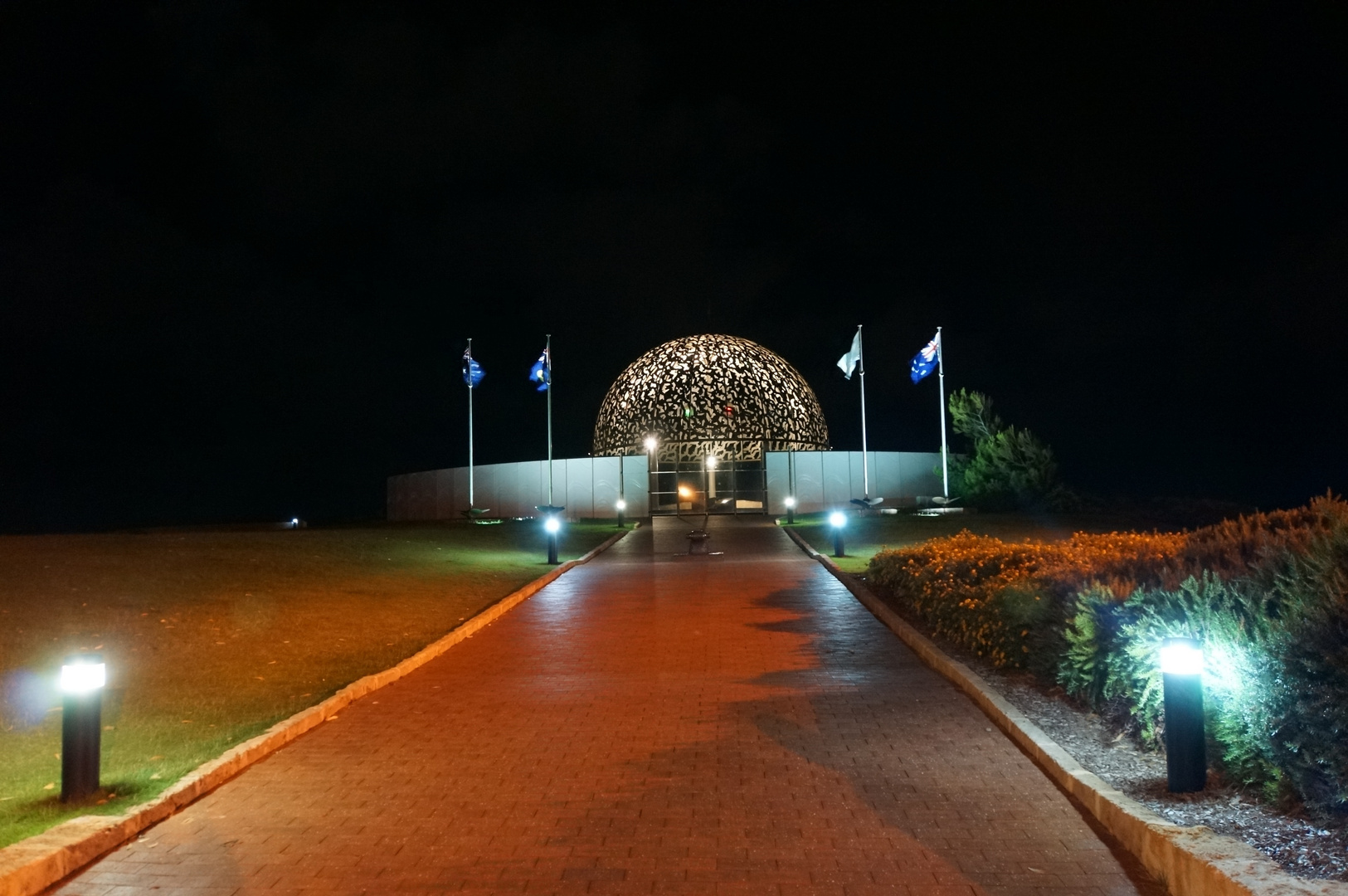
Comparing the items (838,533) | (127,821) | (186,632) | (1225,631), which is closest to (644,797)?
(127,821)

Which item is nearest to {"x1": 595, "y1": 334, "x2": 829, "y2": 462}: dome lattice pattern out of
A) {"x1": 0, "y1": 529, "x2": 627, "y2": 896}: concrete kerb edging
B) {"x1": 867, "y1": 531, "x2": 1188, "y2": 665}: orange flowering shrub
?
{"x1": 867, "y1": 531, "x2": 1188, "y2": 665}: orange flowering shrub

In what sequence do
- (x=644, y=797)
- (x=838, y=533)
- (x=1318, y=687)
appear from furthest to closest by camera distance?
(x=838, y=533) → (x=644, y=797) → (x=1318, y=687)

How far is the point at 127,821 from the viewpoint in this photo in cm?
538

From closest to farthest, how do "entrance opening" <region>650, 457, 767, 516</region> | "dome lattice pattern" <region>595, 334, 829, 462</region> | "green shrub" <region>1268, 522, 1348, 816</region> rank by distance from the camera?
"green shrub" <region>1268, 522, 1348, 816</region>
"dome lattice pattern" <region>595, 334, 829, 462</region>
"entrance opening" <region>650, 457, 767, 516</region>

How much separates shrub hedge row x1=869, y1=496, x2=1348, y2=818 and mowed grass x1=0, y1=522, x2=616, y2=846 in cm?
575

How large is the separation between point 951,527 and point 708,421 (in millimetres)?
17764

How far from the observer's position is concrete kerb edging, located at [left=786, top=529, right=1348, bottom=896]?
411 centimetres

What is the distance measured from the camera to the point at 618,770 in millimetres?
6516

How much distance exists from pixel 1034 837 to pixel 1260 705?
132 centimetres

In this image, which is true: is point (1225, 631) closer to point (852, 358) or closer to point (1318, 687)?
point (1318, 687)

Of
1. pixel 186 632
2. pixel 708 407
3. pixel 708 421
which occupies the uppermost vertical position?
pixel 708 407

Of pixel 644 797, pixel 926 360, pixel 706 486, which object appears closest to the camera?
pixel 644 797

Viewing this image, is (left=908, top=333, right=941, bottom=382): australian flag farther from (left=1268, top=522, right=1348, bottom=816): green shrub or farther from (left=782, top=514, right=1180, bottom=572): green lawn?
(left=1268, top=522, right=1348, bottom=816): green shrub

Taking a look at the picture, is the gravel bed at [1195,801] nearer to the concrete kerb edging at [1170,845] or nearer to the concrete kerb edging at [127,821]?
the concrete kerb edging at [1170,845]
